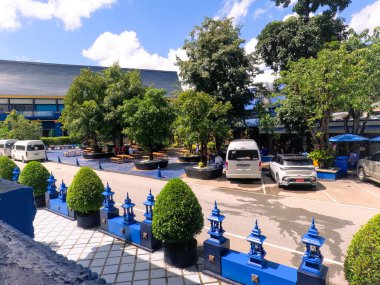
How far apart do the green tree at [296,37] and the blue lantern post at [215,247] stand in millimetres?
18032

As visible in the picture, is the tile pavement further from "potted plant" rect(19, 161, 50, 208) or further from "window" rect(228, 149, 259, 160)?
"window" rect(228, 149, 259, 160)

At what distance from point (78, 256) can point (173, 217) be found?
111 inches

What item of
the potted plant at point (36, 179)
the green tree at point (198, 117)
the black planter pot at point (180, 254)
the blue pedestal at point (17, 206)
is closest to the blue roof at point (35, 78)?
the green tree at point (198, 117)

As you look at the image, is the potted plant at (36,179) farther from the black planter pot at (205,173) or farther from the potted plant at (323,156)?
the potted plant at (323,156)

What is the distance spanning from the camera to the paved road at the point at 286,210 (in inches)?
255

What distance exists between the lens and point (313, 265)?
409 centimetres

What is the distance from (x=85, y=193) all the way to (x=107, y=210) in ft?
2.73

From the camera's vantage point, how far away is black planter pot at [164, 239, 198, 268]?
5588 mm

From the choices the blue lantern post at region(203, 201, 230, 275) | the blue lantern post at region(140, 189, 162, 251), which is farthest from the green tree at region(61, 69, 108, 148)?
the blue lantern post at region(203, 201, 230, 275)

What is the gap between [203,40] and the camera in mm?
20938

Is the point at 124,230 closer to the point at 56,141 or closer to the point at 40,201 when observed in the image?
the point at 40,201

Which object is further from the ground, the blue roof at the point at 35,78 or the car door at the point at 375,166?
the blue roof at the point at 35,78

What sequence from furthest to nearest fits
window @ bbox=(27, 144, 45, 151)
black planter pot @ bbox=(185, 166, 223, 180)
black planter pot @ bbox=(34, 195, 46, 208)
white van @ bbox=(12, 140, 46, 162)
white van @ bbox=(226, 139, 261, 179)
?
1. window @ bbox=(27, 144, 45, 151)
2. white van @ bbox=(12, 140, 46, 162)
3. black planter pot @ bbox=(185, 166, 223, 180)
4. white van @ bbox=(226, 139, 261, 179)
5. black planter pot @ bbox=(34, 195, 46, 208)

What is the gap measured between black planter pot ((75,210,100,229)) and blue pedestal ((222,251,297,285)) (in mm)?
4652
